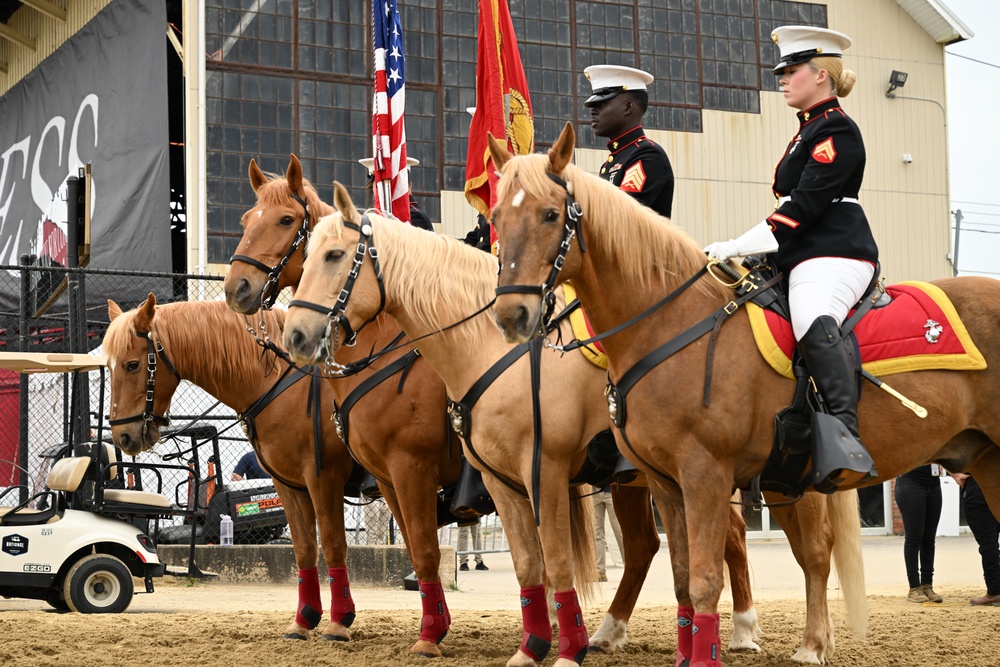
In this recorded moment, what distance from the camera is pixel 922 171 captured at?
76.8 feet

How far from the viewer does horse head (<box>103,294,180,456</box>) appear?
26.1 ft

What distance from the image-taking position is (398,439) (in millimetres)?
6617

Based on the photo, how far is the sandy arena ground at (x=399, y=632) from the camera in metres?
6.55

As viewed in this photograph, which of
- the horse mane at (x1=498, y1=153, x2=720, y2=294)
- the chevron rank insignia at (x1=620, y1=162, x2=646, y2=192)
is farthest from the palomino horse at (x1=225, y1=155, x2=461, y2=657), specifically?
the horse mane at (x1=498, y1=153, x2=720, y2=294)

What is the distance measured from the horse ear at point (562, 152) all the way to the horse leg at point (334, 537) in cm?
297

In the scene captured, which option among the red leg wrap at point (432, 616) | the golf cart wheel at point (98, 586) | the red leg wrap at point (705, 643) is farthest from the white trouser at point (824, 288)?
the golf cart wheel at point (98, 586)

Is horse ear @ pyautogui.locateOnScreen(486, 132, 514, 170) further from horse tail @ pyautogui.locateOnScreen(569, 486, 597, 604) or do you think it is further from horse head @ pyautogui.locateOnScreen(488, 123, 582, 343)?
horse tail @ pyautogui.locateOnScreen(569, 486, 597, 604)

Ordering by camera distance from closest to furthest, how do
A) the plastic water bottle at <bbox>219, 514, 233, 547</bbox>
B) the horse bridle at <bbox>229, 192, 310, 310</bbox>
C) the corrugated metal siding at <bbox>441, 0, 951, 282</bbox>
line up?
the horse bridle at <bbox>229, 192, 310, 310</bbox>, the plastic water bottle at <bbox>219, 514, 233, 547</bbox>, the corrugated metal siding at <bbox>441, 0, 951, 282</bbox>

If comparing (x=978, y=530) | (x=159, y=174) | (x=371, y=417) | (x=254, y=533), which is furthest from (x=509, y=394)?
(x=159, y=174)

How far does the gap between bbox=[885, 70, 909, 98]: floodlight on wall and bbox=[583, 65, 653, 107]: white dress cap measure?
57.7ft

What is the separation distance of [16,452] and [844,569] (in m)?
9.55

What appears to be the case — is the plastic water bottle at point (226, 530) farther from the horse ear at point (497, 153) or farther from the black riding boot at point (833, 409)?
the black riding boot at point (833, 409)

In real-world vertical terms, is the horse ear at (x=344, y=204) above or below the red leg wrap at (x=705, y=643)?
above

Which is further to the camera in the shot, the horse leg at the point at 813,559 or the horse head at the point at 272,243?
the horse head at the point at 272,243
